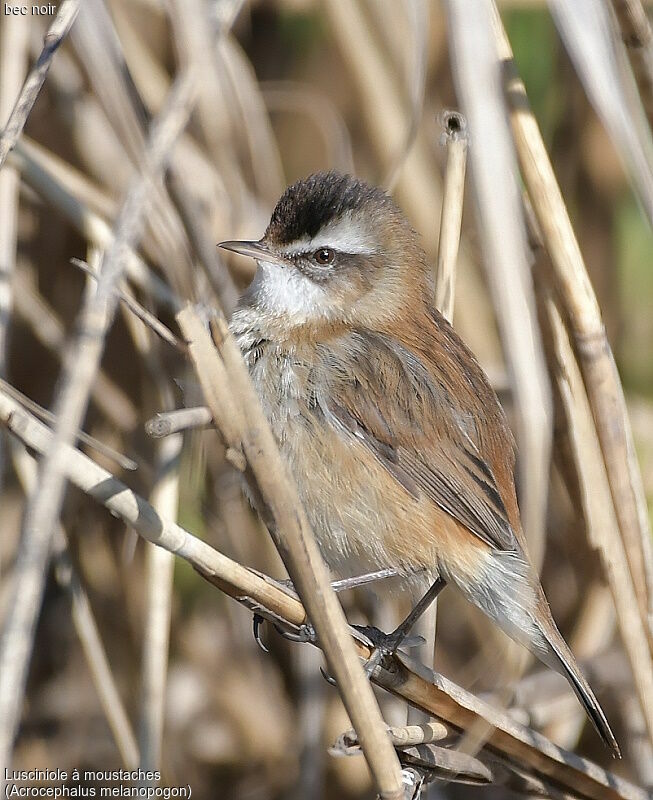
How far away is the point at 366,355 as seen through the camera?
9.21ft

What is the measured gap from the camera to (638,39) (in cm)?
247

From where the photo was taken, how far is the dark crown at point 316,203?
2965mm

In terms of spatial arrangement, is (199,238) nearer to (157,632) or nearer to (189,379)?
(189,379)

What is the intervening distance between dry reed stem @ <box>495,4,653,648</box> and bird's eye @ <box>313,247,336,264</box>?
2.57 feet

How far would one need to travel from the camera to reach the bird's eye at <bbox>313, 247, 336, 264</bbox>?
3.04 m

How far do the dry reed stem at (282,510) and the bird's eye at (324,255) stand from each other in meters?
1.39

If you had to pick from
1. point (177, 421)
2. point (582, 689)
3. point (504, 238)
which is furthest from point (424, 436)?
point (177, 421)

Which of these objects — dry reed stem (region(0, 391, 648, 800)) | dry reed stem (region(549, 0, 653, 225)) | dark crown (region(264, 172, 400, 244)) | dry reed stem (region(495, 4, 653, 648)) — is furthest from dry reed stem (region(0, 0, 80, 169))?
dry reed stem (region(549, 0, 653, 225))

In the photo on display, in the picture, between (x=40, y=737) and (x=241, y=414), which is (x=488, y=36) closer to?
(x=241, y=414)

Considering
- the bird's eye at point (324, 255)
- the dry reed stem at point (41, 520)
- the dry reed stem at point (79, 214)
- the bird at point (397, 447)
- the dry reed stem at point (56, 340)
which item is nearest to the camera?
the dry reed stem at point (41, 520)

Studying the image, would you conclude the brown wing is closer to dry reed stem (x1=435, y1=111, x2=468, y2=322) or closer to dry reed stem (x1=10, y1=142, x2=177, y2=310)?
dry reed stem (x1=435, y1=111, x2=468, y2=322)

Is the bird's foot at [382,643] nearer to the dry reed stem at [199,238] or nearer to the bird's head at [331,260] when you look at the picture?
the bird's head at [331,260]

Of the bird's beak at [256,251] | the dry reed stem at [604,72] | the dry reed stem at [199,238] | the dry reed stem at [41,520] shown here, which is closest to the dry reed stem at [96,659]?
Answer: the dry reed stem at [199,238]

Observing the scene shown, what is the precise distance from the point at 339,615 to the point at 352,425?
3.25 feet
